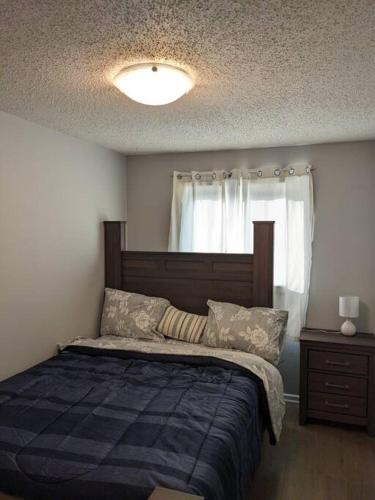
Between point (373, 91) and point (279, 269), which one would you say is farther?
point (279, 269)

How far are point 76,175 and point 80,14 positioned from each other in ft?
6.44

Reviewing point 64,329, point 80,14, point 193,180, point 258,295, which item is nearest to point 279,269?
point 258,295

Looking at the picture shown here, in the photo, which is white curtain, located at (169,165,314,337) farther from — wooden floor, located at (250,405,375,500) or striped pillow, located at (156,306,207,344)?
wooden floor, located at (250,405,375,500)

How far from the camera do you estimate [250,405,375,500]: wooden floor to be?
7.75ft

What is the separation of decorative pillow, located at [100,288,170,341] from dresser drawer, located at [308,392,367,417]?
1316 mm

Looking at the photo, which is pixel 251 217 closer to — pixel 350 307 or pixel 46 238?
pixel 350 307

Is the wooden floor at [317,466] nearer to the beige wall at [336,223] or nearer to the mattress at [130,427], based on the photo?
the mattress at [130,427]

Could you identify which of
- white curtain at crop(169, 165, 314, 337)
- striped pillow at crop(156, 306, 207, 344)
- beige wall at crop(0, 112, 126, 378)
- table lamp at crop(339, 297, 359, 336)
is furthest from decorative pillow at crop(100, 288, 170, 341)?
table lamp at crop(339, 297, 359, 336)

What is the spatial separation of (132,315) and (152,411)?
1.41 m

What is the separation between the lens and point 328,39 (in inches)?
60.5

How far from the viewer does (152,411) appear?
2.01m

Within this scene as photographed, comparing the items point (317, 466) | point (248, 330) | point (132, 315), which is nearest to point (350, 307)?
point (248, 330)

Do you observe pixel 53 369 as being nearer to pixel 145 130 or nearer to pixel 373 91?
pixel 145 130

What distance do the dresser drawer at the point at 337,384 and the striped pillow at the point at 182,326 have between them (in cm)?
95
